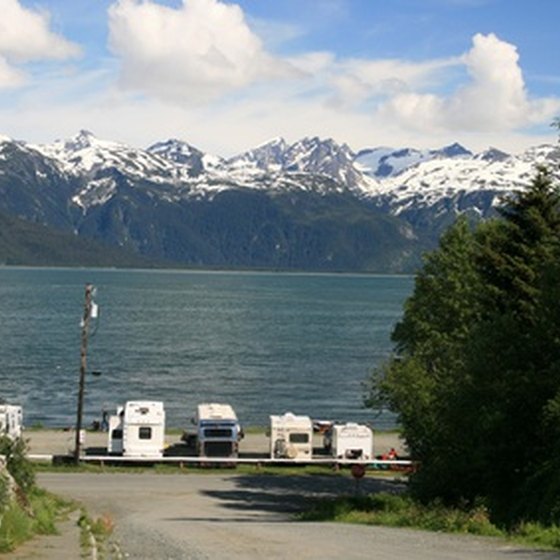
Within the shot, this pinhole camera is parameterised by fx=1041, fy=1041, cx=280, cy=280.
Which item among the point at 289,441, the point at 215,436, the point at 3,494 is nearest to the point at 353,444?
the point at 289,441

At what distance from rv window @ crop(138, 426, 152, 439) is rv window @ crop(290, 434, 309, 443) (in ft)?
25.7

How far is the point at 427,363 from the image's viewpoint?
45688mm

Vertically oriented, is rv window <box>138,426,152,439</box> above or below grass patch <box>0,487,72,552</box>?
above

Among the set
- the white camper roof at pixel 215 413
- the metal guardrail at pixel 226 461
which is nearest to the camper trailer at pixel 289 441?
the metal guardrail at pixel 226 461

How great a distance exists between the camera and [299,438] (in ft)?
191

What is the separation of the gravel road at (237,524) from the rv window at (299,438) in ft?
14.1

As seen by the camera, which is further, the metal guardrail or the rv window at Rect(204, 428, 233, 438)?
the rv window at Rect(204, 428, 233, 438)

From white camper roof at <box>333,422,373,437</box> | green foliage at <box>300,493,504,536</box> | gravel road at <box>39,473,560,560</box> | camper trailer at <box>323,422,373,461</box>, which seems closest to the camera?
gravel road at <box>39,473,560,560</box>

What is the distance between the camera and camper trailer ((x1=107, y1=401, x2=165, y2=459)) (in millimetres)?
56594

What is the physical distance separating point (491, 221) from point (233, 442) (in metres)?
21.1

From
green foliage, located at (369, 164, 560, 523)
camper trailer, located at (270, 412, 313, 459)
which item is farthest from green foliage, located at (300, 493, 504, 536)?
camper trailer, located at (270, 412, 313, 459)

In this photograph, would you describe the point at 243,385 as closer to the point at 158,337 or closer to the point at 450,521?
the point at 158,337

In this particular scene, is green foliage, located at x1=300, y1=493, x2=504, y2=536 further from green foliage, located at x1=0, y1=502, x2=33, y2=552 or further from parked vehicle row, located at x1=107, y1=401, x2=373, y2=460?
parked vehicle row, located at x1=107, y1=401, x2=373, y2=460

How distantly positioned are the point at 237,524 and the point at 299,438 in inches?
1022
